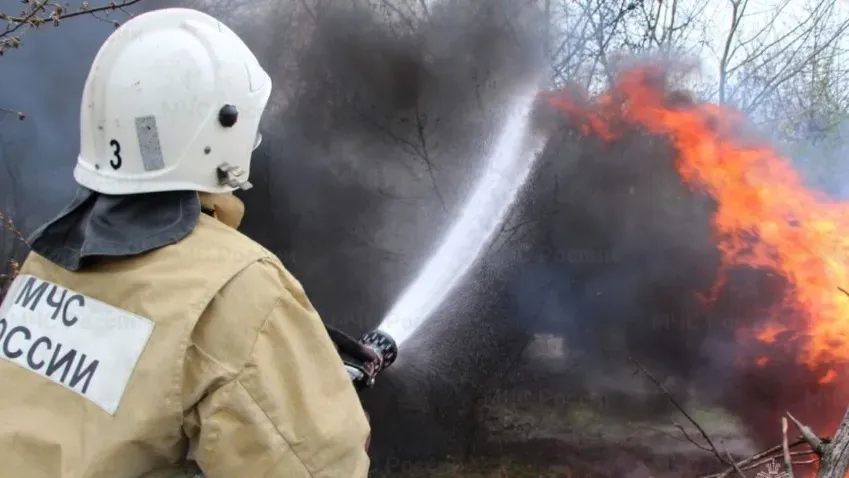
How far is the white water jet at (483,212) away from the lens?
559 cm

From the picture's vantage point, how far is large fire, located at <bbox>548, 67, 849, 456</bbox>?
17.6 ft

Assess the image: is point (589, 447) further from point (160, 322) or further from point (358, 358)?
point (160, 322)

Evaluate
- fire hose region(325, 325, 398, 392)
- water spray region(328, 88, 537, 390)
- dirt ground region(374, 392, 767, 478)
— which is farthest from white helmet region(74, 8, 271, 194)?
dirt ground region(374, 392, 767, 478)

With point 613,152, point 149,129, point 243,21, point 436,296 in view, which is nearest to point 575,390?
point 436,296

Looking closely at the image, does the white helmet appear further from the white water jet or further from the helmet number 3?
the white water jet

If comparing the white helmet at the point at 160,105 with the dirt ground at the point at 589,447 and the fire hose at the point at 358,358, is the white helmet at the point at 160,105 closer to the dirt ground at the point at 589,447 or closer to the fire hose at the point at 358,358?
the fire hose at the point at 358,358

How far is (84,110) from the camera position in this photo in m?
1.86

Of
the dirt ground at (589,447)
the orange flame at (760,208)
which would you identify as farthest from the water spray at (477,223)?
the dirt ground at (589,447)

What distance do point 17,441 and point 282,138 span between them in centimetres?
427

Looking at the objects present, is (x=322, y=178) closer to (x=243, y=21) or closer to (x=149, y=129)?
(x=243, y=21)

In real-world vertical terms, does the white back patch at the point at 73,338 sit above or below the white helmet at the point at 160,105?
below

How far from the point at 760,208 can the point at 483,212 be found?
90.5 inches

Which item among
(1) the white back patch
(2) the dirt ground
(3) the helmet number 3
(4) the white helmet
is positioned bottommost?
(2) the dirt ground

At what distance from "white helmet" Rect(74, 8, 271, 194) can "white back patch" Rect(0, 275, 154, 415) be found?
0.31 metres
